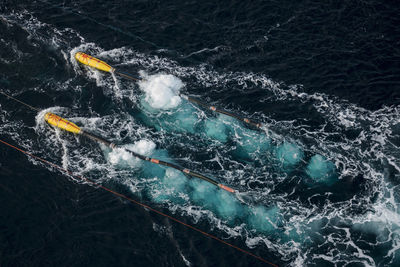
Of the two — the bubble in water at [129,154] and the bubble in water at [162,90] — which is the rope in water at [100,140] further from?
the bubble in water at [162,90]

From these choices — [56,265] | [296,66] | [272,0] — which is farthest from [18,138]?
[272,0]

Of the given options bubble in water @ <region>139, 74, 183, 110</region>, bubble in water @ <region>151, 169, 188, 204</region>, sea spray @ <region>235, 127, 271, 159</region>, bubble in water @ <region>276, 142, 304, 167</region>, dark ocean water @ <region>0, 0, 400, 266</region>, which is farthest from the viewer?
bubble in water @ <region>139, 74, 183, 110</region>

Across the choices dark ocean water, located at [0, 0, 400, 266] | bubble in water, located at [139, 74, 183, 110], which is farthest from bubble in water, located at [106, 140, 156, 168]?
bubble in water, located at [139, 74, 183, 110]

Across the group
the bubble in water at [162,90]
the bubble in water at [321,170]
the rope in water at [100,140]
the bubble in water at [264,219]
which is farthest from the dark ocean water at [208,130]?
the rope in water at [100,140]

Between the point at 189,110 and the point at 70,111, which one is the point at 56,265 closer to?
the point at 70,111

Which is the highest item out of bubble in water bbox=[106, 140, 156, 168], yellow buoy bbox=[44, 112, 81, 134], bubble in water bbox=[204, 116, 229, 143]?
bubble in water bbox=[204, 116, 229, 143]

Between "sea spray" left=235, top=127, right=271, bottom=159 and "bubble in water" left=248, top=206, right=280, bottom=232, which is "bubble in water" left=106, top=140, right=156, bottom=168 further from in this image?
"bubble in water" left=248, top=206, right=280, bottom=232

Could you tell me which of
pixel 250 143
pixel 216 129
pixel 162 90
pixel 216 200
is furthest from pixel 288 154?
pixel 162 90

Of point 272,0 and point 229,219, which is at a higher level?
point 272,0
